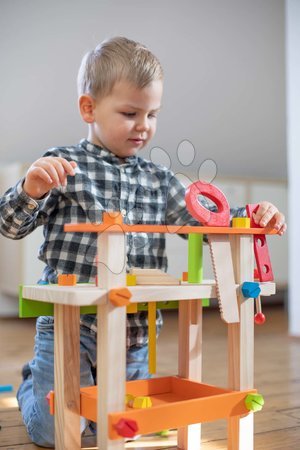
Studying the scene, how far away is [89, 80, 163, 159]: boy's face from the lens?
3.10 feet

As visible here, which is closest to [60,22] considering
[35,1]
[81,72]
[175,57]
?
[35,1]

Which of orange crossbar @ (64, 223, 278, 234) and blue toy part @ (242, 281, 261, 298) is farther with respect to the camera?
blue toy part @ (242, 281, 261, 298)

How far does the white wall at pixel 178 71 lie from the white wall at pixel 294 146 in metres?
0.45

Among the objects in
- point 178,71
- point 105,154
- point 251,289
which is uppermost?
point 178,71

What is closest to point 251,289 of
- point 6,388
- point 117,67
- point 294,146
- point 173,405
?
point 173,405

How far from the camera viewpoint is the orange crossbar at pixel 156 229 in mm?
696

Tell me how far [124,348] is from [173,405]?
10cm

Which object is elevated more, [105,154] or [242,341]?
[105,154]

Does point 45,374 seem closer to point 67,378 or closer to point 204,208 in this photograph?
point 67,378

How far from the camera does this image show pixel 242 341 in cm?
82

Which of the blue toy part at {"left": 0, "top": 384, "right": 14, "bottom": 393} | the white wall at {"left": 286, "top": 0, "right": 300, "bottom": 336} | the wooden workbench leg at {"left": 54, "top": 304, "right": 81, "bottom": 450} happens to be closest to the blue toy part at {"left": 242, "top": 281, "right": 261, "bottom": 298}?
the wooden workbench leg at {"left": 54, "top": 304, "right": 81, "bottom": 450}

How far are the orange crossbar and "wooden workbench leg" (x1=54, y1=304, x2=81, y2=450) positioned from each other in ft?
0.44

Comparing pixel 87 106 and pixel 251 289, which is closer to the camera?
pixel 251 289

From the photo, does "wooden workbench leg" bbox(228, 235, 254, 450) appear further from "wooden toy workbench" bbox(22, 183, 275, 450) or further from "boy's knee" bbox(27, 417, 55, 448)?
"boy's knee" bbox(27, 417, 55, 448)
